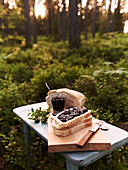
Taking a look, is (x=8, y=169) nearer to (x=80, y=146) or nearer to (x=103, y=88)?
(x=80, y=146)

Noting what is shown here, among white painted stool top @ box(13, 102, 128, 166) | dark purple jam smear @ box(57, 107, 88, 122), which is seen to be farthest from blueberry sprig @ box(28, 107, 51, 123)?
dark purple jam smear @ box(57, 107, 88, 122)

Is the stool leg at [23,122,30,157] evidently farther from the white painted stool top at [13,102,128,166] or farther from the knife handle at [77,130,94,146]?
the knife handle at [77,130,94,146]

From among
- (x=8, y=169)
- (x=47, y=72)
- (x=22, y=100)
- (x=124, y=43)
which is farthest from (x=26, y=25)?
(x=8, y=169)

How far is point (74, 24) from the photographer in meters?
8.52

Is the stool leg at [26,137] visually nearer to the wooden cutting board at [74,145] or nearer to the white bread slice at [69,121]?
the white bread slice at [69,121]

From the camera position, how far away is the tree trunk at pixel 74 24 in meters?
7.92

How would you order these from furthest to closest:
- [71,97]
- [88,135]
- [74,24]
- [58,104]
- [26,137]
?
[74,24] → [26,137] → [71,97] → [58,104] → [88,135]

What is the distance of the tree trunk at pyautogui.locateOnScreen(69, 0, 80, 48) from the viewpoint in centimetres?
792

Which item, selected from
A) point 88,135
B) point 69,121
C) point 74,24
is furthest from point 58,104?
point 74,24

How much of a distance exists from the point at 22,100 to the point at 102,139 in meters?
2.57

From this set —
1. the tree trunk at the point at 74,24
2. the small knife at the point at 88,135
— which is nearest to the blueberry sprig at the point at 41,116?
the small knife at the point at 88,135

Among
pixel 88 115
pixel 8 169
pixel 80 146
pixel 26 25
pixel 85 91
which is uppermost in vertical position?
pixel 26 25

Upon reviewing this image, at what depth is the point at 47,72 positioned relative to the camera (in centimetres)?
458

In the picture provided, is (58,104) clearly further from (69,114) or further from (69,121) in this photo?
(69,121)
